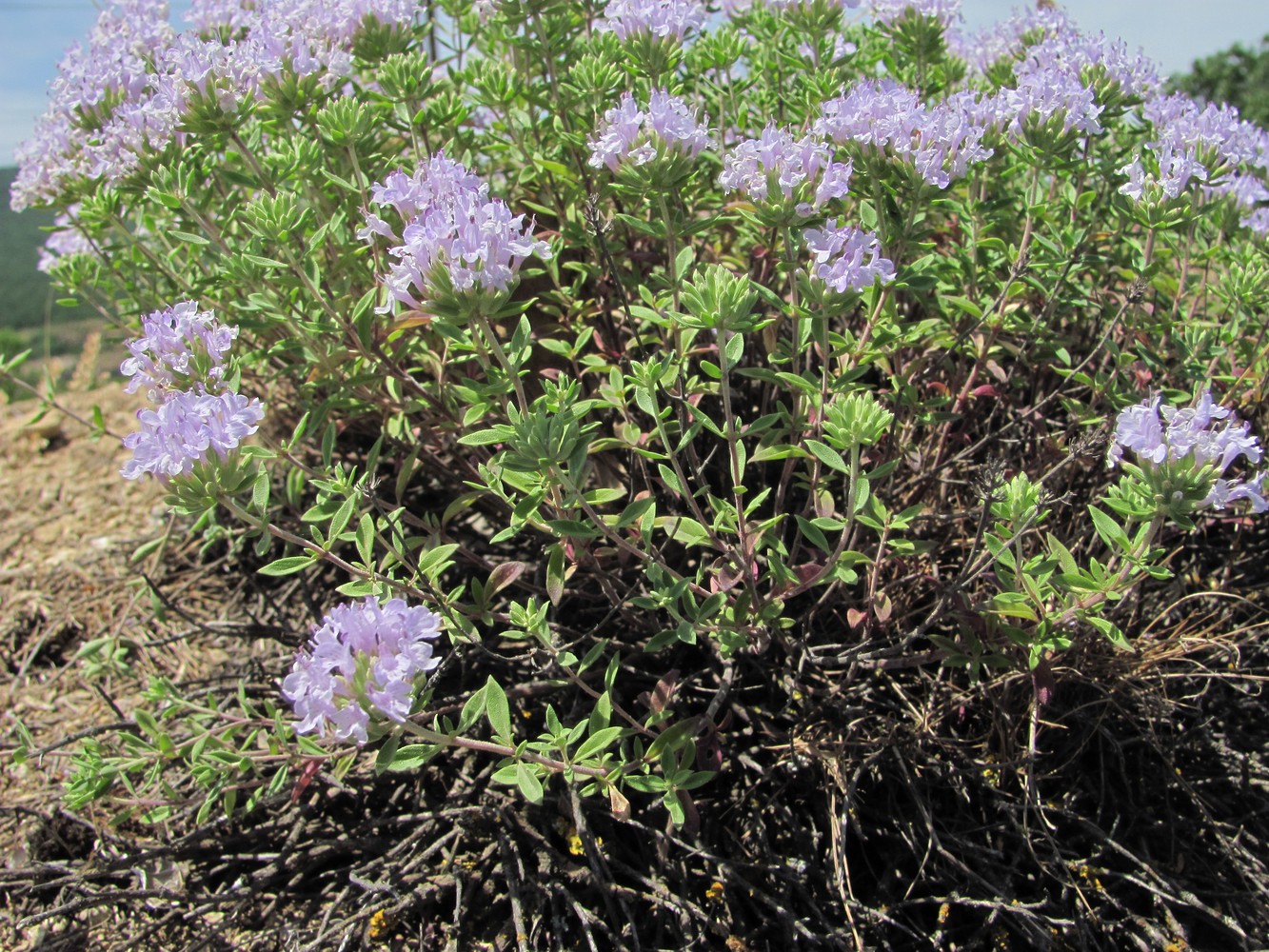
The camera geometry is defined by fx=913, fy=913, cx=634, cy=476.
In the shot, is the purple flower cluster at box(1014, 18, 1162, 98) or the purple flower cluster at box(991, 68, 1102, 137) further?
the purple flower cluster at box(1014, 18, 1162, 98)

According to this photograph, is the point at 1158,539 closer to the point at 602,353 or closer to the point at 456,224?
the point at 602,353

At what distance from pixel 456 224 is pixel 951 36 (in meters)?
2.98

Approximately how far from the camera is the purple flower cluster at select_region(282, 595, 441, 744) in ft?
5.65

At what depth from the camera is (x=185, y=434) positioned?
202 cm

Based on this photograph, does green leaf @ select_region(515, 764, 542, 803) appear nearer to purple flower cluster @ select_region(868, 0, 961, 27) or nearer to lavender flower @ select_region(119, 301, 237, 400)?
lavender flower @ select_region(119, 301, 237, 400)

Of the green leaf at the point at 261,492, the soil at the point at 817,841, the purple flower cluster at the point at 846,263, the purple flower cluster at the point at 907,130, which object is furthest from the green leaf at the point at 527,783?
the purple flower cluster at the point at 907,130

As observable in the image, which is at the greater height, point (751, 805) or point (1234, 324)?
point (1234, 324)

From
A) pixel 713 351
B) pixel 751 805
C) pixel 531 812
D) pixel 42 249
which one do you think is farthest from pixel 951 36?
pixel 42 249

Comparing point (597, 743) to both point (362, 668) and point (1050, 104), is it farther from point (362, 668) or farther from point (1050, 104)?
point (1050, 104)

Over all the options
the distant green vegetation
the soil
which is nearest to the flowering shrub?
the soil

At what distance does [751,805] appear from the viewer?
8.78 ft

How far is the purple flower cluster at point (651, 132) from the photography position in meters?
2.28

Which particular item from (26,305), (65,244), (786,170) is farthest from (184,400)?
(26,305)

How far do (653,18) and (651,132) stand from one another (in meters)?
0.63
